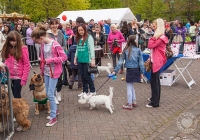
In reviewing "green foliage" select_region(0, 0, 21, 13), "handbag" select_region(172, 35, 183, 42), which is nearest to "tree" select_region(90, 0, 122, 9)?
"green foliage" select_region(0, 0, 21, 13)

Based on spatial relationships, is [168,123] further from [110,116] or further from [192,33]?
[192,33]

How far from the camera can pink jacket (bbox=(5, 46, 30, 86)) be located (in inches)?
192

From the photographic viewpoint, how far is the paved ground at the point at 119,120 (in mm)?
4637

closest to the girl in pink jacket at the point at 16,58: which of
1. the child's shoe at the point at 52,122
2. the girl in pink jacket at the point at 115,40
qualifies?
the child's shoe at the point at 52,122

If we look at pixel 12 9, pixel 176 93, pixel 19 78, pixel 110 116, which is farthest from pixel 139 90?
pixel 12 9

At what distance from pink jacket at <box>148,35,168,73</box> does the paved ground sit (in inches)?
40.4

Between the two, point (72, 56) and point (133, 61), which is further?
point (72, 56)

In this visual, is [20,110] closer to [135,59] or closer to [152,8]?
[135,59]

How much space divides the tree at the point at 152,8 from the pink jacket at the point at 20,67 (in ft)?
138

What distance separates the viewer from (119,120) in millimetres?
5367

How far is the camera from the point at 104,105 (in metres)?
6.32

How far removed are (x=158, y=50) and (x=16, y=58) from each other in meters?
3.08

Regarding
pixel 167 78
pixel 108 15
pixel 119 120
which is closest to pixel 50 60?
pixel 119 120

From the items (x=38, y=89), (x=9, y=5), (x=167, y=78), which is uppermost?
(x=9, y=5)
